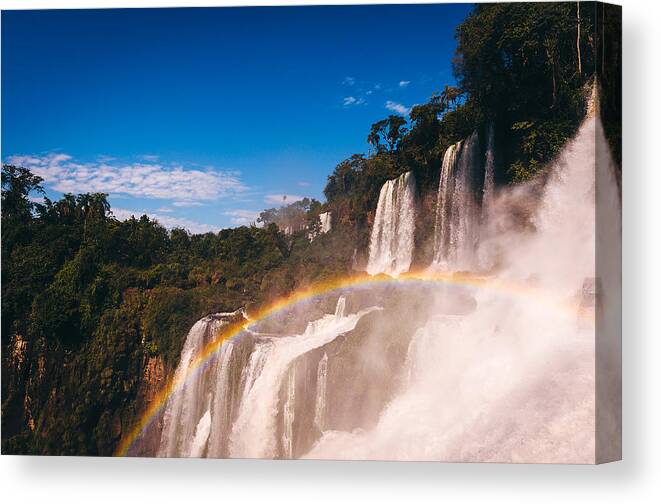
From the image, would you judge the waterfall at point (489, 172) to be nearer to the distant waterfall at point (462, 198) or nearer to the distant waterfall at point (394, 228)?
the distant waterfall at point (462, 198)

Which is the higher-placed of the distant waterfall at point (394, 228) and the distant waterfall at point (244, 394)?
the distant waterfall at point (394, 228)

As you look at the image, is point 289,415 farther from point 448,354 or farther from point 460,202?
point 460,202

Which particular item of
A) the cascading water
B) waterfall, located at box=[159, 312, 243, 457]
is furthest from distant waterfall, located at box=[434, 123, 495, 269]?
waterfall, located at box=[159, 312, 243, 457]

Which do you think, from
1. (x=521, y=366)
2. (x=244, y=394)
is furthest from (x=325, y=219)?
(x=521, y=366)

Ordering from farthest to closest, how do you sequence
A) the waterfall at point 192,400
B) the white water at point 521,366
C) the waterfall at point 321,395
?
the waterfall at point 192,400 → the waterfall at point 321,395 → the white water at point 521,366

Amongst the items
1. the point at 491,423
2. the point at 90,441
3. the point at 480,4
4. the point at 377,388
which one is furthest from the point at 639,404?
the point at 90,441

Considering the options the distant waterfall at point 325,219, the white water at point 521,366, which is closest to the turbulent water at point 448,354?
the white water at point 521,366

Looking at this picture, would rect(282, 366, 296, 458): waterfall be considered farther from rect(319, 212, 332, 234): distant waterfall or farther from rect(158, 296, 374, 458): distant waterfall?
rect(319, 212, 332, 234): distant waterfall
